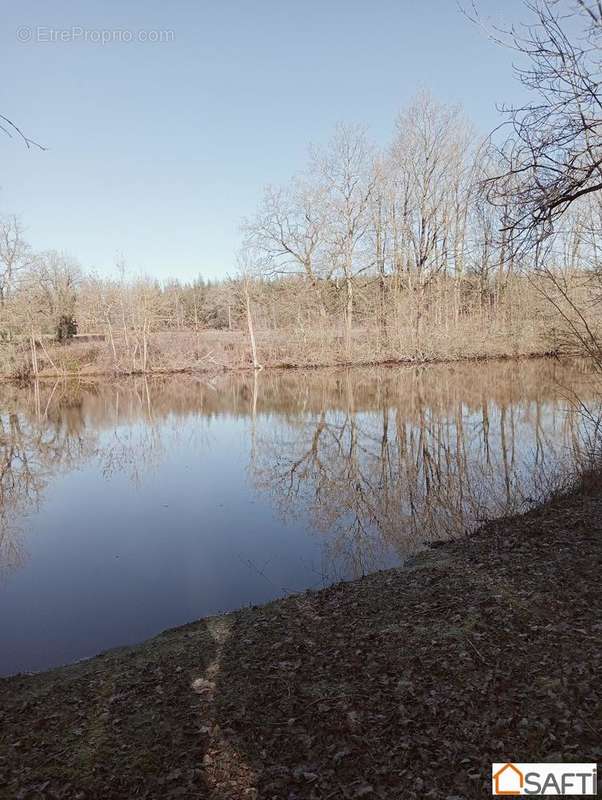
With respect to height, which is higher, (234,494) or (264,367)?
(264,367)

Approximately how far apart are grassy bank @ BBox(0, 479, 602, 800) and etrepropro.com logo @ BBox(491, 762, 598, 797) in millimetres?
70

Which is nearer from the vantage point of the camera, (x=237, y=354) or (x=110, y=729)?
(x=110, y=729)

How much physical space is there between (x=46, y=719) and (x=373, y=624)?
2946 mm

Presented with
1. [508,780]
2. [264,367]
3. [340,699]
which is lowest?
[340,699]

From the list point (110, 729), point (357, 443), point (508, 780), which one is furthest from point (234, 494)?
point (508, 780)

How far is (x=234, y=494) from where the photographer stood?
449 inches

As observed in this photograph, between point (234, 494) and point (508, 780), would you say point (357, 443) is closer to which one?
point (234, 494)

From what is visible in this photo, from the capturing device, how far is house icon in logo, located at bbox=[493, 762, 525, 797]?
2770 millimetres

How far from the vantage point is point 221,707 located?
12.8 feet

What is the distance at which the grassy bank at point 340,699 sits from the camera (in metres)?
3.09

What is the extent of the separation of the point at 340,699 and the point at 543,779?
4.75ft

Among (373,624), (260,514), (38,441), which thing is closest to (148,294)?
(38,441)

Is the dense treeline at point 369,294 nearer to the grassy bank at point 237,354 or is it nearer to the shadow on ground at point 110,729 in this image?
the grassy bank at point 237,354

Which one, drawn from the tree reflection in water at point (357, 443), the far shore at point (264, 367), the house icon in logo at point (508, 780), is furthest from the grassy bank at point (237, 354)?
the house icon in logo at point (508, 780)
